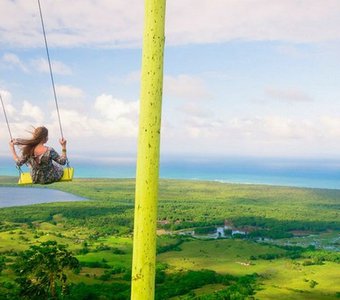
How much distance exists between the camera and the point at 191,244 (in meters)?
78.7

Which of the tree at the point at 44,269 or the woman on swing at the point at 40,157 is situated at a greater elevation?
the woman on swing at the point at 40,157

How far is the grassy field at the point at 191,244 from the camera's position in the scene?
51.4 m

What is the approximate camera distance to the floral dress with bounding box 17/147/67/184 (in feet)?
13.2

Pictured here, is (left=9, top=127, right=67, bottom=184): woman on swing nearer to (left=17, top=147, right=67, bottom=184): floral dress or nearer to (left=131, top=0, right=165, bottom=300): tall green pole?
(left=17, top=147, right=67, bottom=184): floral dress

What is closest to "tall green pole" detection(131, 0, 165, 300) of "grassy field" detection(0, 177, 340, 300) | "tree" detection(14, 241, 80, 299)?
"tree" detection(14, 241, 80, 299)

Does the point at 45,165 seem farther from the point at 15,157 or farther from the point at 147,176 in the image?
the point at 147,176

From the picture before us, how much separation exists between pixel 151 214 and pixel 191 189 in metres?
190

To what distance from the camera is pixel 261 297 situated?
156 feet

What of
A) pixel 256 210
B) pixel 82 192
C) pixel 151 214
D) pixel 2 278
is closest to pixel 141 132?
pixel 151 214

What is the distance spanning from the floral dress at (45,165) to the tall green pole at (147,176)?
77.8 inches

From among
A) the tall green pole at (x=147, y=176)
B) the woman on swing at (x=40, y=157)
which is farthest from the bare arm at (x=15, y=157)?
the tall green pole at (x=147, y=176)

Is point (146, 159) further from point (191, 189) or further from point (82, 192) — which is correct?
point (191, 189)

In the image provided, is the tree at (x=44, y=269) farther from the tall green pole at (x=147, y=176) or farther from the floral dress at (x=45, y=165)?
the tall green pole at (x=147, y=176)

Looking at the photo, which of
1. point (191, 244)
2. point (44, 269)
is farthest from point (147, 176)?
point (191, 244)
